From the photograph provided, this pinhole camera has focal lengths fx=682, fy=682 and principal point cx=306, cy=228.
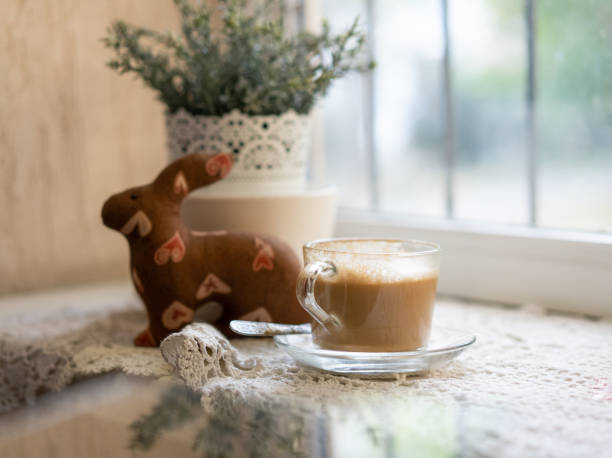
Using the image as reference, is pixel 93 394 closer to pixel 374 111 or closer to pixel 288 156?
pixel 288 156

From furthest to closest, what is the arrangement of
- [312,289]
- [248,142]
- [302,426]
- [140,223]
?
[248,142] → [140,223] → [312,289] → [302,426]

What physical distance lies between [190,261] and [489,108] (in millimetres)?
605

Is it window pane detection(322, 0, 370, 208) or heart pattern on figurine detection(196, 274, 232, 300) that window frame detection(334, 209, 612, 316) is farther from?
heart pattern on figurine detection(196, 274, 232, 300)

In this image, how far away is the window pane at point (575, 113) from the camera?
0.97 m

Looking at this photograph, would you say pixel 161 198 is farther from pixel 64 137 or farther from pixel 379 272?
pixel 64 137

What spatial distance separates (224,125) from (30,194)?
417 millimetres

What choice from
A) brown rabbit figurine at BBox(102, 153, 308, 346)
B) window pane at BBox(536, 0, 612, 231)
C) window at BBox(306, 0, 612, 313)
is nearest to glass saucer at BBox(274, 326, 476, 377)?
brown rabbit figurine at BBox(102, 153, 308, 346)

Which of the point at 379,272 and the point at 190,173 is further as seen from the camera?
the point at 190,173

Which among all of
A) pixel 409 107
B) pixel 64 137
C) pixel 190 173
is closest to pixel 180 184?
pixel 190 173

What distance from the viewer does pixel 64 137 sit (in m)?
1.14

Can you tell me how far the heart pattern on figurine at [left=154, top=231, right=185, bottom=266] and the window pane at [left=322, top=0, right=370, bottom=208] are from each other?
1.81 ft

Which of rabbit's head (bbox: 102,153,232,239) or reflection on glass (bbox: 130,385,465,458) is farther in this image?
rabbit's head (bbox: 102,153,232,239)

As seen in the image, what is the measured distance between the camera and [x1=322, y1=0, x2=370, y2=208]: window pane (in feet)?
4.19

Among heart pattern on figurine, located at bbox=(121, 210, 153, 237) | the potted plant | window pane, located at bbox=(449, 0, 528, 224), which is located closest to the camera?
heart pattern on figurine, located at bbox=(121, 210, 153, 237)
